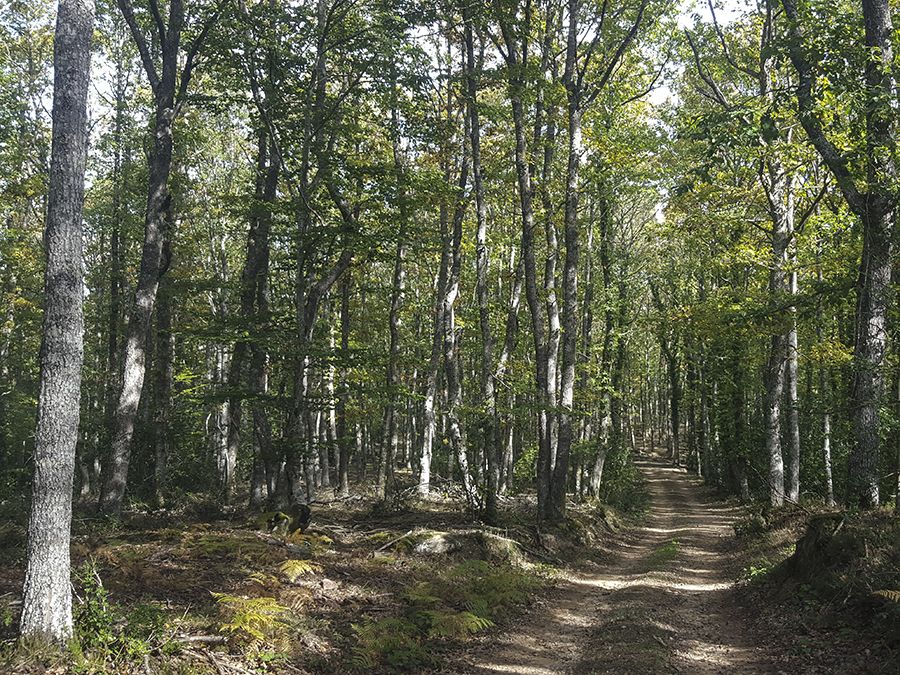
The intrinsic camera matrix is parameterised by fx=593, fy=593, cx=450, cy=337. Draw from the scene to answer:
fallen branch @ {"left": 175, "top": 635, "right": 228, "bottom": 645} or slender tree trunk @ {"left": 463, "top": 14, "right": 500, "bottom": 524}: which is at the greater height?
slender tree trunk @ {"left": 463, "top": 14, "right": 500, "bottom": 524}

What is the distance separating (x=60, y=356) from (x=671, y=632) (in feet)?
26.8

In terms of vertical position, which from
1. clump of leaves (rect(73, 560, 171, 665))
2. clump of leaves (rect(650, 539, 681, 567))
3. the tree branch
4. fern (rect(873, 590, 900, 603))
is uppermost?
the tree branch

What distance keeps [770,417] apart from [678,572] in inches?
257

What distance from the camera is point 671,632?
821cm

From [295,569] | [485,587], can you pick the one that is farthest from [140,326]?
[485,587]

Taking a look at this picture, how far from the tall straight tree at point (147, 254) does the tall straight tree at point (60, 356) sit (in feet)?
25.9

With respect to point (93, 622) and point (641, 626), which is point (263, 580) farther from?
point (641, 626)

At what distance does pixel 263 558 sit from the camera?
905 cm

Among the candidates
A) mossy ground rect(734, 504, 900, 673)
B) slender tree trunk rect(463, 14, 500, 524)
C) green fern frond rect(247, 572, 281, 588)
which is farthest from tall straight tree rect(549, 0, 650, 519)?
green fern frond rect(247, 572, 281, 588)

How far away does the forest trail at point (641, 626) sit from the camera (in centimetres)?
700

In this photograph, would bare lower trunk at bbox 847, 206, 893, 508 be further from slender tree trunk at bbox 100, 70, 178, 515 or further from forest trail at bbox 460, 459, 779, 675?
slender tree trunk at bbox 100, 70, 178, 515

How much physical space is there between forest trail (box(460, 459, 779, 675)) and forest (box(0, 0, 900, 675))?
2.8 inches

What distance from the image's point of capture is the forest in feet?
21.1

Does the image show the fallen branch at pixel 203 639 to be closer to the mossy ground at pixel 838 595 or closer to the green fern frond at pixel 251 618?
the green fern frond at pixel 251 618
